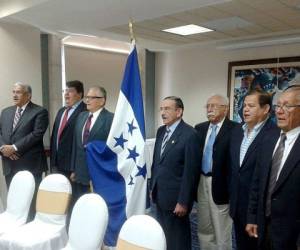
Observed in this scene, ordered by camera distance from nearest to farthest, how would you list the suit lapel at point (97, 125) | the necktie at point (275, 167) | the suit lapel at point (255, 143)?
the necktie at point (275, 167)
the suit lapel at point (255, 143)
the suit lapel at point (97, 125)

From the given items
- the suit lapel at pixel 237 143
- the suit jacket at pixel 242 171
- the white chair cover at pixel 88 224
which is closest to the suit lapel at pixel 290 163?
the suit jacket at pixel 242 171

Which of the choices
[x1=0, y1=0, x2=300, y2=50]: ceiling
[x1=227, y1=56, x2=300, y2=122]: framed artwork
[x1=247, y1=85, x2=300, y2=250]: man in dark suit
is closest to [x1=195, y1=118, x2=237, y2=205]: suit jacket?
[x1=247, y1=85, x2=300, y2=250]: man in dark suit

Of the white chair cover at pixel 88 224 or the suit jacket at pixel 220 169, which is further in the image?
the suit jacket at pixel 220 169

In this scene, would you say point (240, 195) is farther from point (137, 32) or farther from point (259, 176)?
point (137, 32)

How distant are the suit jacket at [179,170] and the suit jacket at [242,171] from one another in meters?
0.32

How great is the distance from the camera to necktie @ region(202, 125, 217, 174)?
2848 mm

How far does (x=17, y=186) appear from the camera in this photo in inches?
109

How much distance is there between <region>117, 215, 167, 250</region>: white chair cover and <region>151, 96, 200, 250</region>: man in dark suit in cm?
83

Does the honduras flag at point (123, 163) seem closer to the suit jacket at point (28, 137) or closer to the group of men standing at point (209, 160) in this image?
the group of men standing at point (209, 160)

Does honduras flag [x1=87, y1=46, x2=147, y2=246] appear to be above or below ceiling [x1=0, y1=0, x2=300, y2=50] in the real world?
below

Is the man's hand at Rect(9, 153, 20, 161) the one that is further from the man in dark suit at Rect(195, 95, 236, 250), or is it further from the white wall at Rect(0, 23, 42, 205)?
the man in dark suit at Rect(195, 95, 236, 250)

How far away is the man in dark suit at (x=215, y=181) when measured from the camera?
2.70m

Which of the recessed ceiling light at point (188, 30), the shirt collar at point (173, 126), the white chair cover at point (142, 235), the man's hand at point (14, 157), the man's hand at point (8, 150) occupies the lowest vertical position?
the white chair cover at point (142, 235)

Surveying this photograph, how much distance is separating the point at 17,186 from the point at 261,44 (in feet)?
13.3
